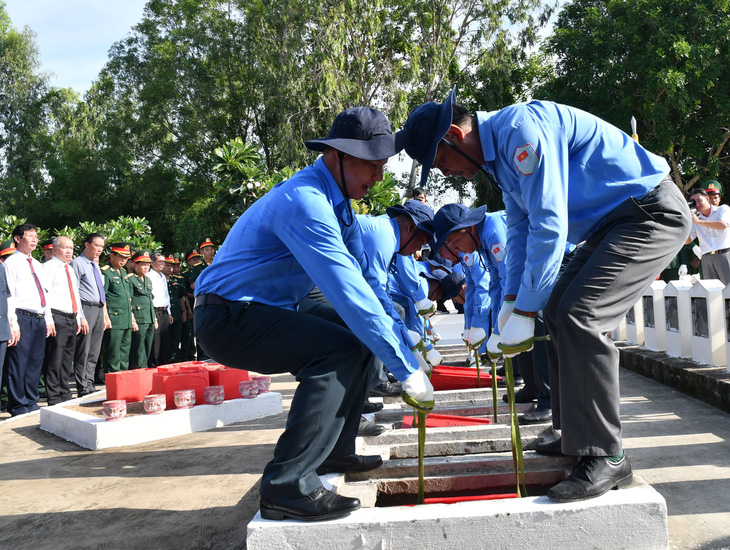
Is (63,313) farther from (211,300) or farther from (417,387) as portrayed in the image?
(417,387)

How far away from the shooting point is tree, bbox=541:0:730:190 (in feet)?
58.5

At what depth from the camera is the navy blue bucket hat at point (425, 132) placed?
2.58 meters

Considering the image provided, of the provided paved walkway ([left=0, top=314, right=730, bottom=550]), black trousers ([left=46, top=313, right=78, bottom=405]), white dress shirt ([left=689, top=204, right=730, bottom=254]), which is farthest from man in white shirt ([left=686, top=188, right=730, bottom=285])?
black trousers ([left=46, top=313, right=78, bottom=405])

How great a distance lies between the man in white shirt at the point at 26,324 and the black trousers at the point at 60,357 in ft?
0.90

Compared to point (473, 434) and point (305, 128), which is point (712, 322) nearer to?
point (473, 434)

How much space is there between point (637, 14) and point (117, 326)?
1724cm

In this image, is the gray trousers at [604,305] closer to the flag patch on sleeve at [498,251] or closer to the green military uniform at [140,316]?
the flag patch on sleeve at [498,251]

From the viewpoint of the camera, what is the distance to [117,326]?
8.72 m

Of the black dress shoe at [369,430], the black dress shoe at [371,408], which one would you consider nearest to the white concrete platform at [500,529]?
the black dress shoe at [369,430]

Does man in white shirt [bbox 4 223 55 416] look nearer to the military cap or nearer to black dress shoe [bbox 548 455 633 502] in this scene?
the military cap

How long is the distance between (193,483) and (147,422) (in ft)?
5.41

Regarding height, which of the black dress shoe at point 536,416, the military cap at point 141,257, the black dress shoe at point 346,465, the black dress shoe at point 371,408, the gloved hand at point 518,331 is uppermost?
the military cap at point 141,257

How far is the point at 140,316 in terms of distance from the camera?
9492 millimetres

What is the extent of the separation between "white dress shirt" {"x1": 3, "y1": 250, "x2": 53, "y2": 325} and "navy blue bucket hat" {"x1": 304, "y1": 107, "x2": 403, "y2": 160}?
17.5 feet
